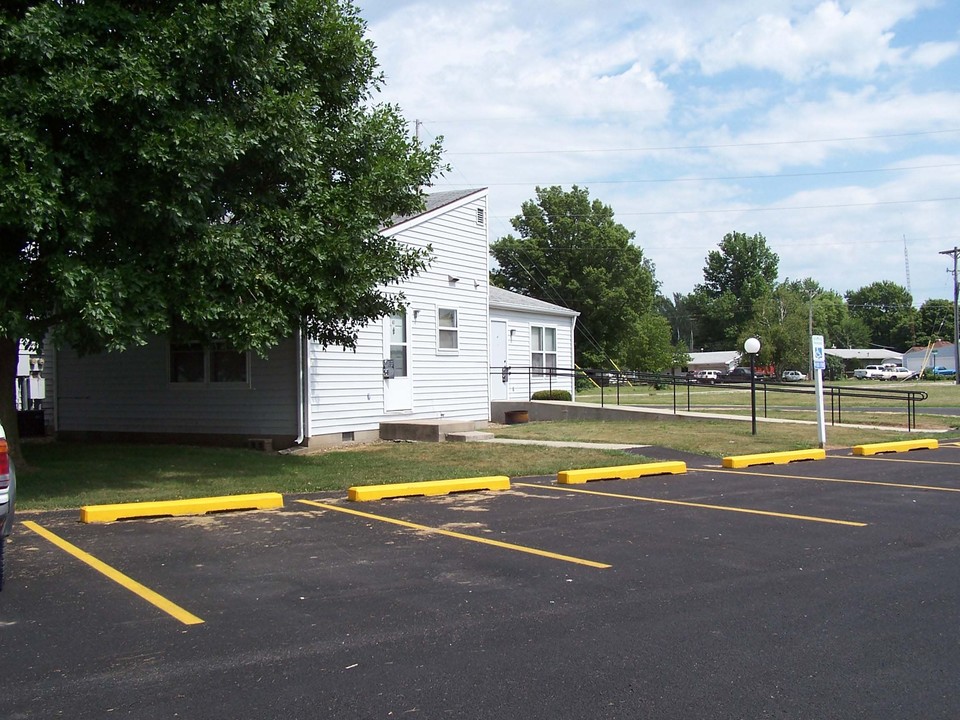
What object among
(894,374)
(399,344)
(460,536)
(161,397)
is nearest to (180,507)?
(460,536)

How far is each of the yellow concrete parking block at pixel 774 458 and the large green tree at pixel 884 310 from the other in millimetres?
128876

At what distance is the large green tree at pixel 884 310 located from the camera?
440 ft

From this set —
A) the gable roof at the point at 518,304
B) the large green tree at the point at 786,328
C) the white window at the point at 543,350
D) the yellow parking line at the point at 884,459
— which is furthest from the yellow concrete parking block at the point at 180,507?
the large green tree at the point at 786,328

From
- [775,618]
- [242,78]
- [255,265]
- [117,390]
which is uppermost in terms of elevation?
[242,78]

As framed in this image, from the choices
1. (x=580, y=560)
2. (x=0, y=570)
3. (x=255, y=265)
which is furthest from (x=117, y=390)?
(x=580, y=560)

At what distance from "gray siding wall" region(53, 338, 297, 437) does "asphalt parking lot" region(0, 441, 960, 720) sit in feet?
22.4

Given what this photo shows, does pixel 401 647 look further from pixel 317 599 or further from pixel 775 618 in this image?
pixel 775 618

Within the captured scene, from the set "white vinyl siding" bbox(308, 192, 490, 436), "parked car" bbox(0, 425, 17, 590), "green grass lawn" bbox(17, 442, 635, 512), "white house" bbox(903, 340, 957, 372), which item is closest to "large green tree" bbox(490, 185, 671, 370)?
"white vinyl siding" bbox(308, 192, 490, 436)

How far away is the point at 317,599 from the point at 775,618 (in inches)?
124

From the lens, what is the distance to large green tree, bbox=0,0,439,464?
31.6 ft

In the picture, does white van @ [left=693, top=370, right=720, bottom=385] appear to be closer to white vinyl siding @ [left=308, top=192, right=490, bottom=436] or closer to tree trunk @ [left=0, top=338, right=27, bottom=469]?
white vinyl siding @ [left=308, top=192, right=490, bottom=436]

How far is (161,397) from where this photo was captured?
1822 cm

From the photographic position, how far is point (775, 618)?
18.9 feet

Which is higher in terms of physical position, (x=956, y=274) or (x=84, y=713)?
(x=956, y=274)
